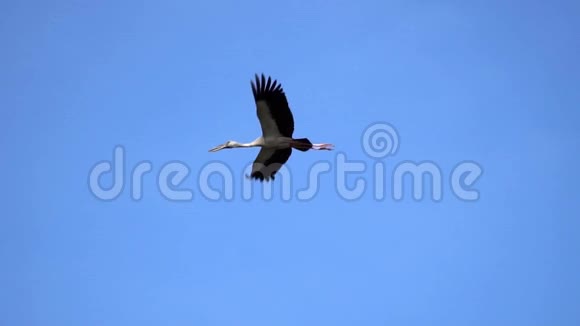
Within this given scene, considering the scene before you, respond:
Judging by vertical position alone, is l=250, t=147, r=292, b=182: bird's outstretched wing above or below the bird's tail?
below

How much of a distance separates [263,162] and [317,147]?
168cm

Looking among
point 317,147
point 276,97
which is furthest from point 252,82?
point 317,147

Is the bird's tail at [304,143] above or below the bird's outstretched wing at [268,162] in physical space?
above

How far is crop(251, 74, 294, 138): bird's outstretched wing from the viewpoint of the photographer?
25438 mm

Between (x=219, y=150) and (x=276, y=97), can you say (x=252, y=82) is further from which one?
(x=219, y=150)

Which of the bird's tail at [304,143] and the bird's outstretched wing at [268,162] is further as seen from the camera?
the bird's outstretched wing at [268,162]

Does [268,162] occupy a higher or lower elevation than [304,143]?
lower

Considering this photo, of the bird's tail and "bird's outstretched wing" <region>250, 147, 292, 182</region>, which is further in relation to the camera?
"bird's outstretched wing" <region>250, 147, 292, 182</region>

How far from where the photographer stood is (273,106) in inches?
1005

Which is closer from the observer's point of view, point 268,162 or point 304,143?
point 304,143

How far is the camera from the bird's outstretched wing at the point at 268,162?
26.9m

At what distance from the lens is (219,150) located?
28.3 m

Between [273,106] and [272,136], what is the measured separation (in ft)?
3.58

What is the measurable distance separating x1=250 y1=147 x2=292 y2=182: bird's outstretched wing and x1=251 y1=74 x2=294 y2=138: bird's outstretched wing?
1.08 metres
